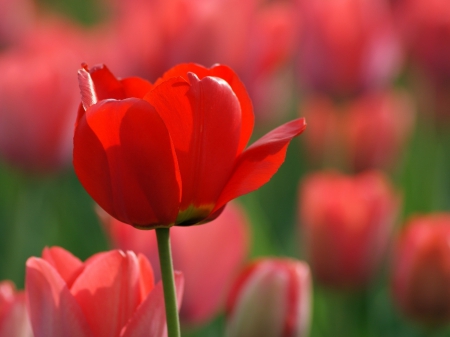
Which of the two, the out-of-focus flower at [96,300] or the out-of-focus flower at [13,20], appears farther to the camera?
the out-of-focus flower at [13,20]

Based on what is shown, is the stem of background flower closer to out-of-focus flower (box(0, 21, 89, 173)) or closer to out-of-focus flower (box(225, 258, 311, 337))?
out-of-focus flower (box(225, 258, 311, 337))

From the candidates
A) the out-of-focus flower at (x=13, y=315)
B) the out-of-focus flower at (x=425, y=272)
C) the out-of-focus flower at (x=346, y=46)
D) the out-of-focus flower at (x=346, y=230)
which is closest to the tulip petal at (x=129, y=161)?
the out-of-focus flower at (x=13, y=315)

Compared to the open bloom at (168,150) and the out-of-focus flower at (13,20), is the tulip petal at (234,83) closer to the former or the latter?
the open bloom at (168,150)

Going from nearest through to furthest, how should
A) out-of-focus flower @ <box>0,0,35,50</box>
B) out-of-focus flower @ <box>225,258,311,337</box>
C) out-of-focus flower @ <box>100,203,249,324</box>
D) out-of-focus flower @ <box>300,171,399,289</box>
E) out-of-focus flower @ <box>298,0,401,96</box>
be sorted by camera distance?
out-of-focus flower @ <box>225,258,311,337</box>, out-of-focus flower @ <box>100,203,249,324</box>, out-of-focus flower @ <box>300,171,399,289</box>, out-of-focus flower @ <box>298,0,401,96</box>, out-of-focus flower @ <box>0,0,35,50</box>

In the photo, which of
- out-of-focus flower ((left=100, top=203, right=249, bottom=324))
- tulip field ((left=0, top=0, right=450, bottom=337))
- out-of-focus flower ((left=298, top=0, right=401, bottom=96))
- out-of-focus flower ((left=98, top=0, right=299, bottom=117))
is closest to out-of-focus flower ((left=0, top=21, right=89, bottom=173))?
tulip field ((left=0, top=0, right=450, bottom=337))

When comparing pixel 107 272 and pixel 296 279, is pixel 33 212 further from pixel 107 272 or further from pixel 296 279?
pixel 107 272

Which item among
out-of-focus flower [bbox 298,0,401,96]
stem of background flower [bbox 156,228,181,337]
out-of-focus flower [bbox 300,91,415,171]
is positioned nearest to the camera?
stem of background flower [bbox 156,228,181,337]

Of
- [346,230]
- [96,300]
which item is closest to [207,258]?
[346,230]

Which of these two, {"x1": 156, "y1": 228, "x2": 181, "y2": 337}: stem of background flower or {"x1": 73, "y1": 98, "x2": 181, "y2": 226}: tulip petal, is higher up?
{"x1": 73, "y1": 98, "x2": 181, "y2": 226}: tulip petal
